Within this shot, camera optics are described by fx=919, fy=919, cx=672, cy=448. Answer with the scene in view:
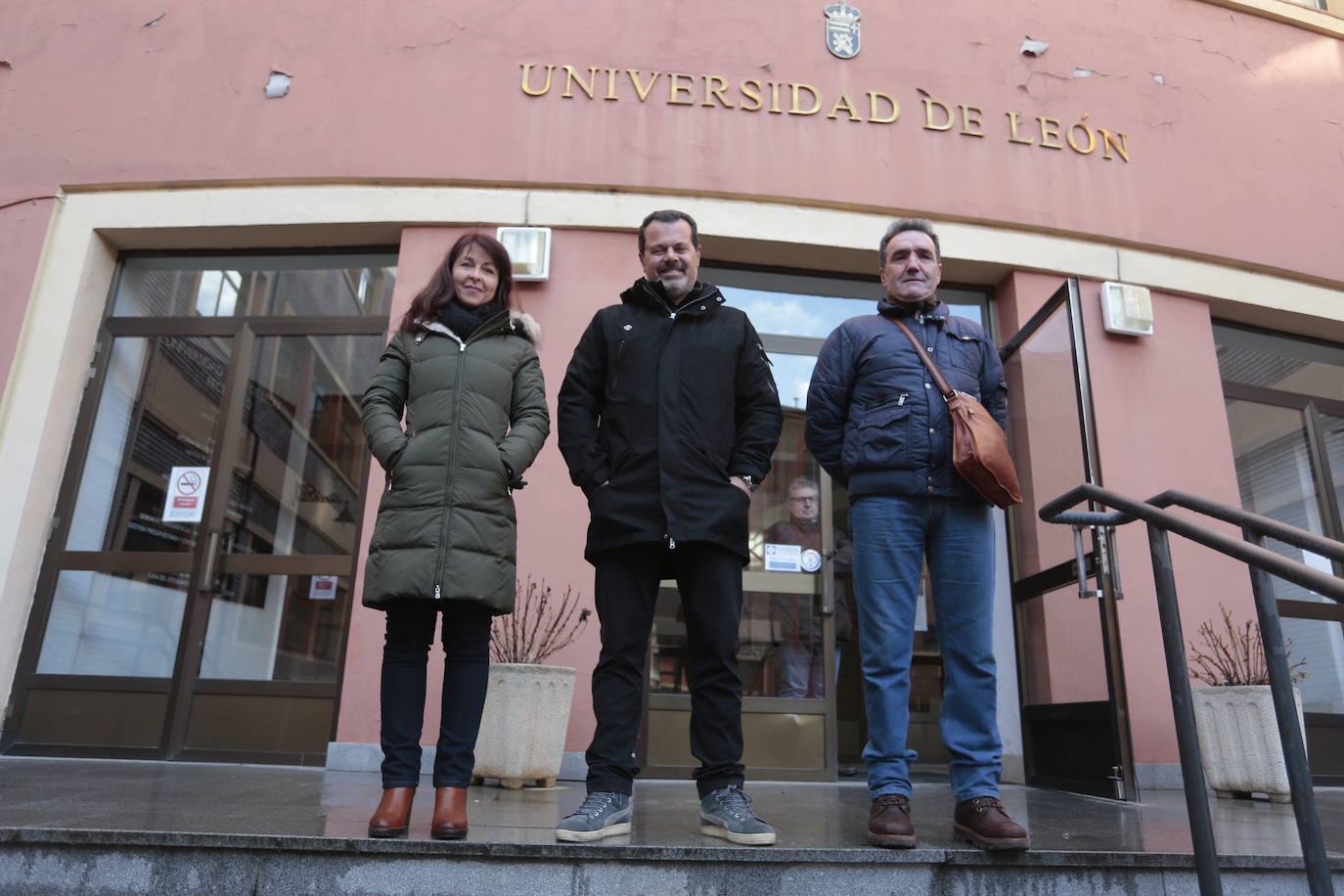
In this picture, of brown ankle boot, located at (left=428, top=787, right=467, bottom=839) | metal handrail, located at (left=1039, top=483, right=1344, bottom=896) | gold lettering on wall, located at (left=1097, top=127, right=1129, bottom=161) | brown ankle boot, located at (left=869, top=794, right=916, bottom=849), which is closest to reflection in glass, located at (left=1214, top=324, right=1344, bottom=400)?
gold lettering on wall, located at (left=1097, top=127, right=1129, bottom=161)

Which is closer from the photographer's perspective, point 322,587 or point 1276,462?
point 322,587

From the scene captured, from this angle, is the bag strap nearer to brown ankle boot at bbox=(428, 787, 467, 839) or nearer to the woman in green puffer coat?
the woman in green puffer coat

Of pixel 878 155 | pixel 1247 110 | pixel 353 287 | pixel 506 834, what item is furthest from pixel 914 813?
pixel 1247 110

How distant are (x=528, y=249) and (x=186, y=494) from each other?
2511mm

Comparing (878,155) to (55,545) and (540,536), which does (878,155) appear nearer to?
(540,536)

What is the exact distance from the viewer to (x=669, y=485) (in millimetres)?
2785

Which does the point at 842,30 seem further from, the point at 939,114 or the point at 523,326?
the point at 523,326

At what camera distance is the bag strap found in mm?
2920

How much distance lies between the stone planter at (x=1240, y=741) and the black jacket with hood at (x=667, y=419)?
10.4 feet

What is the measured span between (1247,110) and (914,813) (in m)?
5.72

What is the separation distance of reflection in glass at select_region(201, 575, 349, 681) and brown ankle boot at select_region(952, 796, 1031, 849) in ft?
12.0

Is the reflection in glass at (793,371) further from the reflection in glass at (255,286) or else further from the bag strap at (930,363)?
the bag strap at (930,363)

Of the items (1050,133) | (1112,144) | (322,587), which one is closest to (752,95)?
(1050,133)

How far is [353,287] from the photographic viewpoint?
5.75 meters
